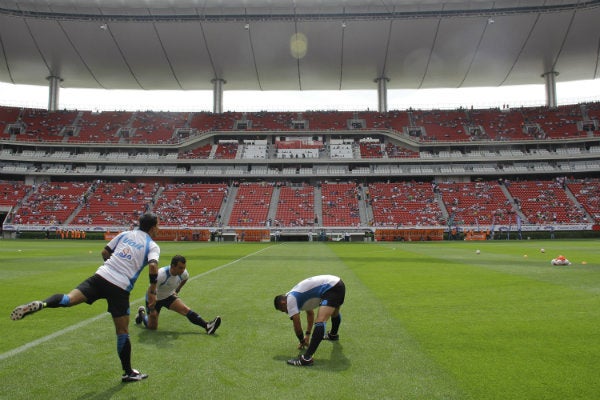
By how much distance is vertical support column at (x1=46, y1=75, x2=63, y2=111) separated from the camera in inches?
2607

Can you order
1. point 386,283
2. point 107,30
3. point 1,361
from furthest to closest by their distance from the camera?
1. point 107,30
2. point 386,283
3. point 1,361

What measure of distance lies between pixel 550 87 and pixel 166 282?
2903 inches

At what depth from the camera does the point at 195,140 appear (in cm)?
6400

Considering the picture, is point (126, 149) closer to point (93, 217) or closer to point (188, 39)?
point (93, 217)

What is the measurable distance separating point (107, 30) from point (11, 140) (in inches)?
882

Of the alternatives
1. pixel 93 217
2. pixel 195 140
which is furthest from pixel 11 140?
pixel 195 140

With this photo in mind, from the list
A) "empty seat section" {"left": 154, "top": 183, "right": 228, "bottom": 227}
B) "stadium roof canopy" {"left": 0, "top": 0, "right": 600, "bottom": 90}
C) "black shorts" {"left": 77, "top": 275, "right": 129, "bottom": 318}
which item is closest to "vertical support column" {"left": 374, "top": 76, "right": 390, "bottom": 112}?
"stadium roof canopy" {"left": 0, "top": 0, "right": 600, "bottom": 90}

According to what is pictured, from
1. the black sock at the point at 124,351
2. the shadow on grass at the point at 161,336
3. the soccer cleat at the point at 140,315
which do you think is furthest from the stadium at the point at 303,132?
the black sock at the point at 124,351

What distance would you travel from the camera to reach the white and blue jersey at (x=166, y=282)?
23.3 feet

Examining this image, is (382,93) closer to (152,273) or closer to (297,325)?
(297,325)

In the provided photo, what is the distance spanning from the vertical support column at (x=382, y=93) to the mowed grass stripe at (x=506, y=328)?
188 ft

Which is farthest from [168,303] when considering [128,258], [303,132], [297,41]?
[303,132]

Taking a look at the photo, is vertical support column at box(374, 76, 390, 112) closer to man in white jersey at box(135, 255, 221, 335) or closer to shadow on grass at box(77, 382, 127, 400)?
man in white jersey at box(135, 255, 221, 335)

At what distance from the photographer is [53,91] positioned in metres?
67.0
